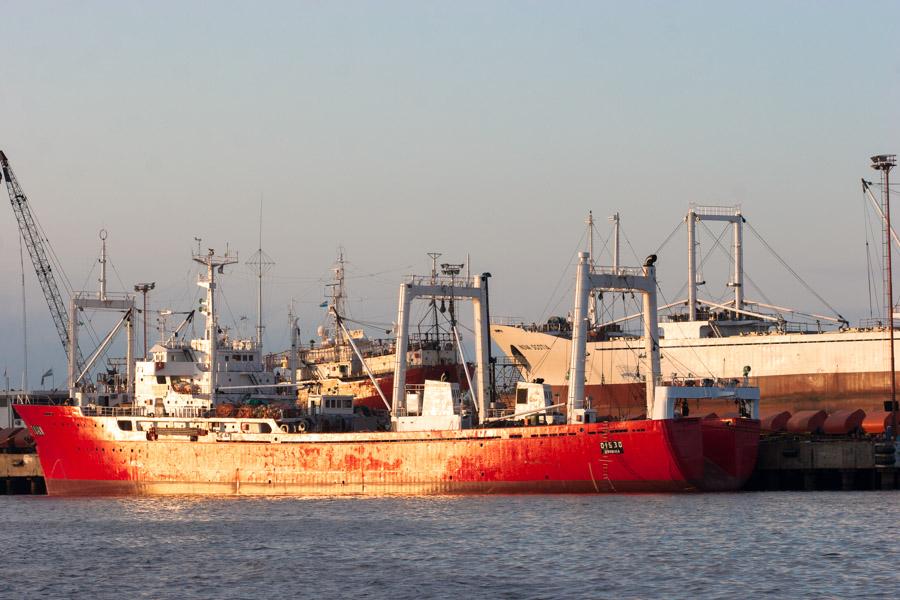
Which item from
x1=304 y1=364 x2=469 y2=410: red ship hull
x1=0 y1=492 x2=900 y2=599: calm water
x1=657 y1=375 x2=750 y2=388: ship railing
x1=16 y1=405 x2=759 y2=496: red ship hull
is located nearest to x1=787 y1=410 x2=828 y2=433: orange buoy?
x1=657 y1=375 x2=750 y2=388: ship railing

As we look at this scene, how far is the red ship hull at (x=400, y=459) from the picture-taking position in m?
57.3

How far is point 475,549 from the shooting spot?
137ft

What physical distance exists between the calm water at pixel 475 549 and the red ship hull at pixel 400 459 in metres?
1.97

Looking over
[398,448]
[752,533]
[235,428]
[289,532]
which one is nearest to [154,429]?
[235,428]

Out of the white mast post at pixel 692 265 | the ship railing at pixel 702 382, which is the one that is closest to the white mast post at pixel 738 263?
the white mast post at pixel 692 265

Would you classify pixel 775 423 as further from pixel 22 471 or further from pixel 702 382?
pixel 22 471

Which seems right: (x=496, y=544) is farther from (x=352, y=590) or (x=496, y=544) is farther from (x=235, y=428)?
(x=235, y=428)

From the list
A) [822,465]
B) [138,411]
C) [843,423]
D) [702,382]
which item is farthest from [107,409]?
[843,423]

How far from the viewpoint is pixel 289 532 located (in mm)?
47062

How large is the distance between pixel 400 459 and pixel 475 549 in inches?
787

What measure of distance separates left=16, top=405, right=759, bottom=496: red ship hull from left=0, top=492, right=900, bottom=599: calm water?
6.48ft

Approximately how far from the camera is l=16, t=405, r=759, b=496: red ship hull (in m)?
57.3

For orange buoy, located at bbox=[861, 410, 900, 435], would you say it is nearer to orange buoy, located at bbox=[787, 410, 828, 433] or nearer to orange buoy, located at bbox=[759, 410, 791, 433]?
orange buoy, located at bbox=[787, 410, 828, 433]

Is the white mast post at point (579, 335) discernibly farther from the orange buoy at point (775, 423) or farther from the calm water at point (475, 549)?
the orange buoy at point (775, 423)
